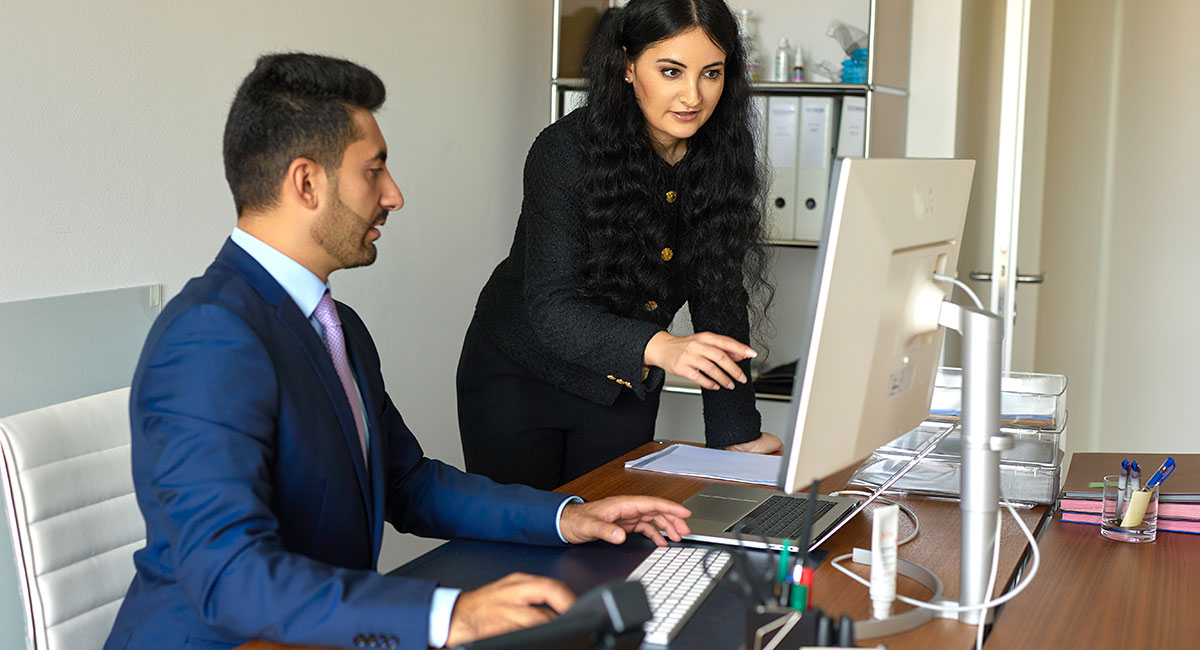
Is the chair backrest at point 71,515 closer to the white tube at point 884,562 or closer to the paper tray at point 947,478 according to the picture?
the white tube at point 884,562

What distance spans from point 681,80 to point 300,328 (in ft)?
3.20

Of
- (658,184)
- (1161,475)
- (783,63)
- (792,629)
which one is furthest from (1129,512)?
(783,63)

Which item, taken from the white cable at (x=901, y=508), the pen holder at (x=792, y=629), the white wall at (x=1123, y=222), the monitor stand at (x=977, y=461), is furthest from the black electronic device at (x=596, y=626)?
the white wall at (x=1123, y=222)

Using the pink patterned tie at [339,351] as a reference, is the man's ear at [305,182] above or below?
above

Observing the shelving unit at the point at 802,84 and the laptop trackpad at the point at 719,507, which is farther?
the shelving unit at the point at 802,84

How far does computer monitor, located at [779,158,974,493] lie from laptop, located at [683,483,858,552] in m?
0.28

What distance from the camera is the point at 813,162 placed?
11.3 feet

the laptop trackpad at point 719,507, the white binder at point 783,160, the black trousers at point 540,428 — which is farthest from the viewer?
the white binder at point 783,160

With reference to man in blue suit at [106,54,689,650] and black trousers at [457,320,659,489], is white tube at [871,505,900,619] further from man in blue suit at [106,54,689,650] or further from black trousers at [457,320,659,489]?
black trousers at [457,320,659,489]

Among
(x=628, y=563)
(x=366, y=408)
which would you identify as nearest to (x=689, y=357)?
(x=628, y=563)

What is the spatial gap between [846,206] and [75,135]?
1.47 m

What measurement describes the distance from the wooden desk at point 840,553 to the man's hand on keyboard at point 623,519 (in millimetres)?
29

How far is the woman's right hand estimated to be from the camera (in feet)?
5.40

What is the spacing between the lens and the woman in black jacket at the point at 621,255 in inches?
82.8
